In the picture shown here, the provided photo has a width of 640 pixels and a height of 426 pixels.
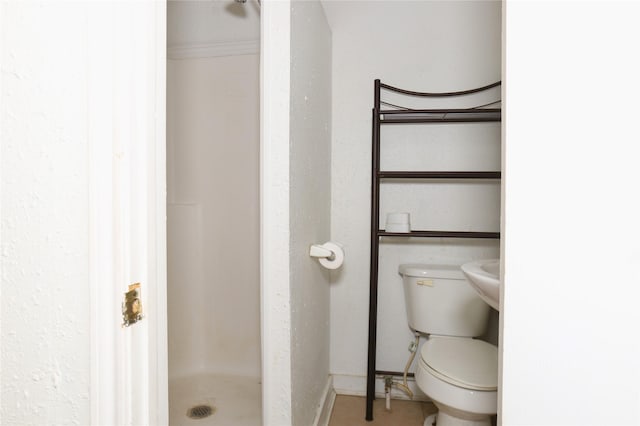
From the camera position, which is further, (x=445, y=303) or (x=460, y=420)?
(x=445, y=303)

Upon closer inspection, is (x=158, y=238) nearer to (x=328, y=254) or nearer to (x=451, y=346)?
(x=328, y=254)

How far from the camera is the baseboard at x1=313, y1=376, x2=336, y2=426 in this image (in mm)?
1776

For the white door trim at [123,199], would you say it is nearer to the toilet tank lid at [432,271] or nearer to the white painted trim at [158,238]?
the white painted trim at [158,238]

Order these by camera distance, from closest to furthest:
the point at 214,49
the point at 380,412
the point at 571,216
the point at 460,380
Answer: the point at 571,216 → the point at 460,380 → the point at 380,412 → the point at 214,49

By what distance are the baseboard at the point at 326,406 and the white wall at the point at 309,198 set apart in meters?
0.03

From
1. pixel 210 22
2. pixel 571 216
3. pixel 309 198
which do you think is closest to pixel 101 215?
pixel 571 216

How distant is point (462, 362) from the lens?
5.31 feet

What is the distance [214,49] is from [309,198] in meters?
1.20

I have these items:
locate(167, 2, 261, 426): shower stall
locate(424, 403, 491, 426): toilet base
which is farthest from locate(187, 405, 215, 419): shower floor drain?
locate(424, 403, 491, 426): toilet base

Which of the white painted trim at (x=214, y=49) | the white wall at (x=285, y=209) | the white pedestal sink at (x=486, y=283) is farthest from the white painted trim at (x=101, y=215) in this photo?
the white painted trim at (x=214, y=49)

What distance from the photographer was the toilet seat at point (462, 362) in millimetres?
1485

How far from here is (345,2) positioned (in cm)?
211

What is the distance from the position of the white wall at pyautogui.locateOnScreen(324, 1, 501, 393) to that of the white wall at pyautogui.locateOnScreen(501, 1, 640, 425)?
119 centimetres

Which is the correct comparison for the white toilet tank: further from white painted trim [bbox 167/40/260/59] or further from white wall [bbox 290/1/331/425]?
white painted trim [bbox 167/40/260/59]
